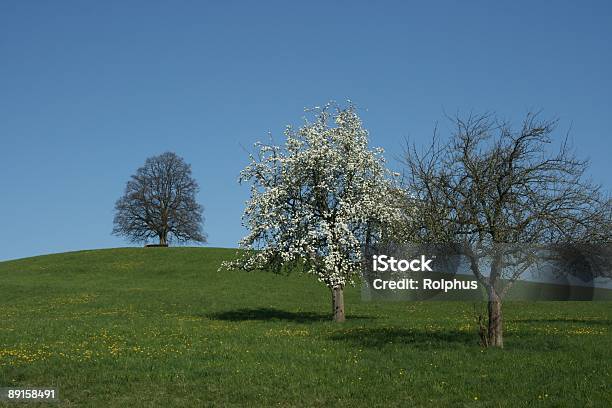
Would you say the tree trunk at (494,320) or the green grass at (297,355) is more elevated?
the tree trunk at (494,320)

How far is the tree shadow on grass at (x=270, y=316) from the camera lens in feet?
136

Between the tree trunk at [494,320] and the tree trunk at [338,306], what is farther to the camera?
the tree trunk at [338,306]

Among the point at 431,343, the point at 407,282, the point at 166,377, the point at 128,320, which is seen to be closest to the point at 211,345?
the point at 166,377

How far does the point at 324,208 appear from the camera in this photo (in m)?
39.1

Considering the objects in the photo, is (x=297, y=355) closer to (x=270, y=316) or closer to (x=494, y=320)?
(x=494, y=320)

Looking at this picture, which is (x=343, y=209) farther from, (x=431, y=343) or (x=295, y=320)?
(x=431, y=343)

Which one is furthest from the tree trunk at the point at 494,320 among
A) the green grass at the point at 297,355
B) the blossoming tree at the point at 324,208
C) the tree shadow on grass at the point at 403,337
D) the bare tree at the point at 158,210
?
the bare tree at the point at 158,210

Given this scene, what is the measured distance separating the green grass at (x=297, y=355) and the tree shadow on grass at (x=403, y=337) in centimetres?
7

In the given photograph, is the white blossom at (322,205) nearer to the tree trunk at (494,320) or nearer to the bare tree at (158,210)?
the tree trunk at (494,320)

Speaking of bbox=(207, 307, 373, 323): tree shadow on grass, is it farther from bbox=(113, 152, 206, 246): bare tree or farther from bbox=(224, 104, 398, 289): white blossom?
bbox=(113, 152, 206, 246): bare tree

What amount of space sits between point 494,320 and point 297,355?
747 cm

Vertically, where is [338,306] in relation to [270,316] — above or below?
above

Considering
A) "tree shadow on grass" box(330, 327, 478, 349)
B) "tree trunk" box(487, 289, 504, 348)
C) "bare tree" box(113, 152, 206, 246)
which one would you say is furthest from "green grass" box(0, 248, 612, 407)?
"bare tree" box(113, 152, 206, 246)

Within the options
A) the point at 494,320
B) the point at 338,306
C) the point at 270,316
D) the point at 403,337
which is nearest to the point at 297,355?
the point at 403,337
